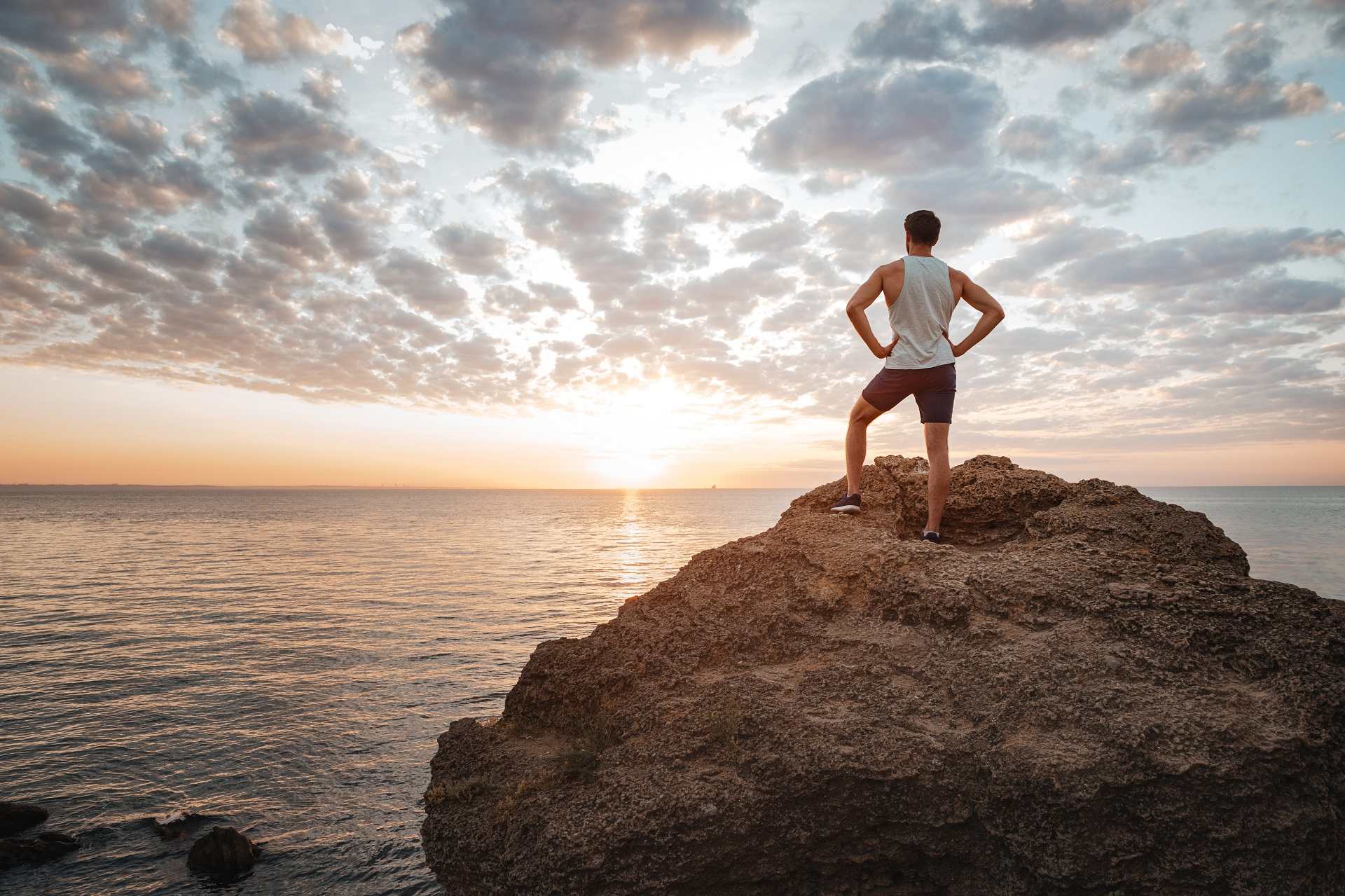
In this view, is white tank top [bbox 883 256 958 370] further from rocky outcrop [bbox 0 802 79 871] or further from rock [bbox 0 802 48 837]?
rock [bbox 0 802 48 837]

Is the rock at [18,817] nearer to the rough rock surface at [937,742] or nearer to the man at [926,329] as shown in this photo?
the rough rock surface at [937,742]

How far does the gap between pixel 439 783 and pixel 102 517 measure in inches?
4478

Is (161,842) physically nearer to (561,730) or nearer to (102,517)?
(561,730)

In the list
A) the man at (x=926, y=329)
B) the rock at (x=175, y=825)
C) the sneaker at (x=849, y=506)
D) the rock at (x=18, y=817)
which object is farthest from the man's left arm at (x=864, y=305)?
the rock at (x=18, y=817)

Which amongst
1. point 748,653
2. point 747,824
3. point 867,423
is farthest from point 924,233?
point 747,824

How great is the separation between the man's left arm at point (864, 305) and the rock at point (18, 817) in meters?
12.1

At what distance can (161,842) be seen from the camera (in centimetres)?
855

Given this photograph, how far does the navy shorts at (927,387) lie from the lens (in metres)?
6.38

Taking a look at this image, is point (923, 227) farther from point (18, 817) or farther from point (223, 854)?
point (18, 817)

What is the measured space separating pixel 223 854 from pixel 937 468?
921 cm

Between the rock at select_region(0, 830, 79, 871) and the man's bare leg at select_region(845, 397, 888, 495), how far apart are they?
415 inches

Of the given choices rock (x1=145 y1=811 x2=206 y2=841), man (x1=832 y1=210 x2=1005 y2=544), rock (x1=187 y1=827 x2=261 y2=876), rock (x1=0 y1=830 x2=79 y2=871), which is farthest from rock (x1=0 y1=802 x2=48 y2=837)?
man (x1=832 y1=210 x2=1005 y2=544)

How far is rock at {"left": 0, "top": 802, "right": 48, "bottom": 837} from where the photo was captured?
28.6 feet

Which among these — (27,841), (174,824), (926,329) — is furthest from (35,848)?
(926,329)
